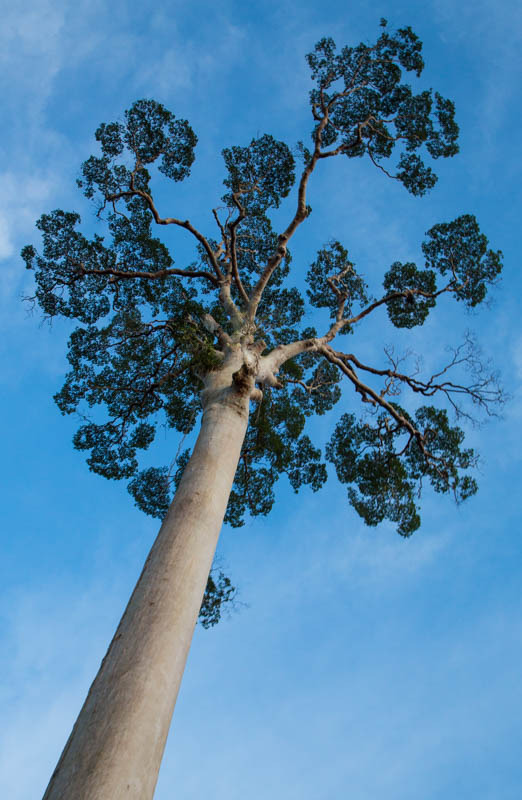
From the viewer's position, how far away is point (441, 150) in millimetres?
12805

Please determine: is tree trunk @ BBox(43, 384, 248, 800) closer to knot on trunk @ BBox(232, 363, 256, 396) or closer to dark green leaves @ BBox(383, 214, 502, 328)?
knot on trunk @ BBox(232, 363, 256, 396)

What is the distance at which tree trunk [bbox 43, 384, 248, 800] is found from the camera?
2836mm

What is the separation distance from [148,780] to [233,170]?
11.9 m

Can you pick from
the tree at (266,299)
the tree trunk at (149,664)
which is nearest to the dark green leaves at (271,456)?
the tree at (266,299)

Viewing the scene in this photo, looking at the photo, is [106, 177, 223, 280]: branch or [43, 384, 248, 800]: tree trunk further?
[106, 177, 223, 280]: branch

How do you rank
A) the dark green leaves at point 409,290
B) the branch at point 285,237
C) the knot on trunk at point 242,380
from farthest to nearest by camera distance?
the dark green leaves at point 409,290 → the branch at point 285,237 → the knot on trunk at point 242,380

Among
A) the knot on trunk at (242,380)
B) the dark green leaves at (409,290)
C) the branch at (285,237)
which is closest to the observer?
the knot on trunk at (242,380)

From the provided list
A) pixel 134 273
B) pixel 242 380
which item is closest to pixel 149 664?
pixel 242 380

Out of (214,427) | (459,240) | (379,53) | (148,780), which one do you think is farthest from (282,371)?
(148,780)

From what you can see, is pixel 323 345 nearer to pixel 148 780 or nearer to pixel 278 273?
pixel 278 273

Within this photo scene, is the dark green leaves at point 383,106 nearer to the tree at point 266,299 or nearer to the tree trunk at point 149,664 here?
the tree at point 266,299

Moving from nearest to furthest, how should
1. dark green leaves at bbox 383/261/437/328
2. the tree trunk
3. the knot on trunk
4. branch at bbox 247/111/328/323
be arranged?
the tree trunk < the knot on trunk < branch at bbox 247/111/328/323 < dark green leaves at bbox 383/261/437/328

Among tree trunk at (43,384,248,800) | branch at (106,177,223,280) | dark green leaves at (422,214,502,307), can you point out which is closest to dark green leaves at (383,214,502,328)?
dark green leaves at (422,214,502,307)

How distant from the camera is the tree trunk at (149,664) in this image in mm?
2836
